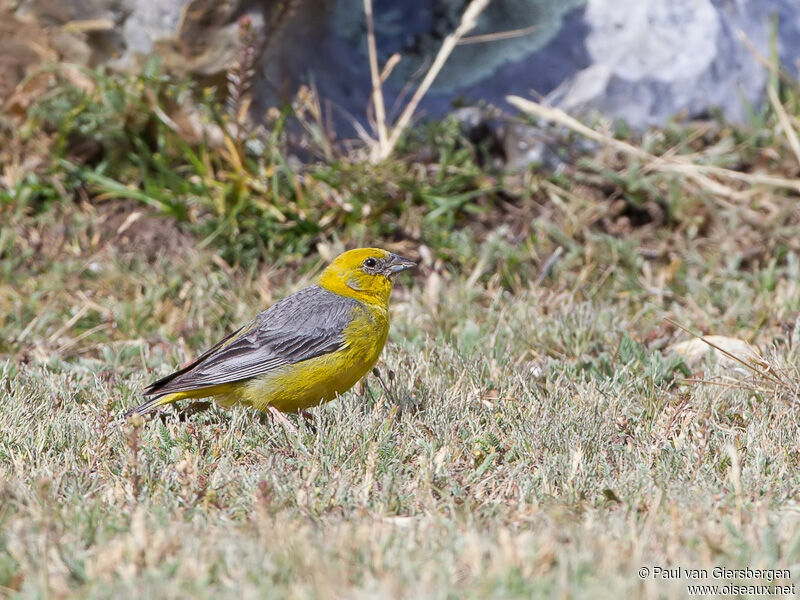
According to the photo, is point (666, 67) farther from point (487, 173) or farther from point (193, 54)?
point (193, 54)

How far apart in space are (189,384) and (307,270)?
268 centimetres

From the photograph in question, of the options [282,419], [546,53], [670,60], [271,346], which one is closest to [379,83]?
[546,53]

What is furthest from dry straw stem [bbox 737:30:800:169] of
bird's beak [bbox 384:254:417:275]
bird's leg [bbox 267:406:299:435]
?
bird's leg [bbox 267:406:299:435]

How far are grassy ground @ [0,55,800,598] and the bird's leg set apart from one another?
0.13ft

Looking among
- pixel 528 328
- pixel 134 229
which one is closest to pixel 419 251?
pixel 528 328

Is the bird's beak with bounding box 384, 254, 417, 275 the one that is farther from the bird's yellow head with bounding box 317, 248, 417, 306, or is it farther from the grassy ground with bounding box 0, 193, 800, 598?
the grassy ground with bounding box 0, 193, 800, 598

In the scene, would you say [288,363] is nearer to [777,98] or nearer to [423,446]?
[423,446]

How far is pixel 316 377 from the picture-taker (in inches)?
174

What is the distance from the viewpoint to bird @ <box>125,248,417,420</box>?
14.3 feet

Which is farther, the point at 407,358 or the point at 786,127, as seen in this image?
the point at 786,127

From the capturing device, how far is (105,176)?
24.5 feet

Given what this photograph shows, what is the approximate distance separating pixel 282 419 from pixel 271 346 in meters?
0.46

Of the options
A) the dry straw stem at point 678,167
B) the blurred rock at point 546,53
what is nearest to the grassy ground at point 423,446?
the dry straw stem at point 678,167

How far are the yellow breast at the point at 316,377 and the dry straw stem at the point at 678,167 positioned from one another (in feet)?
10.6
